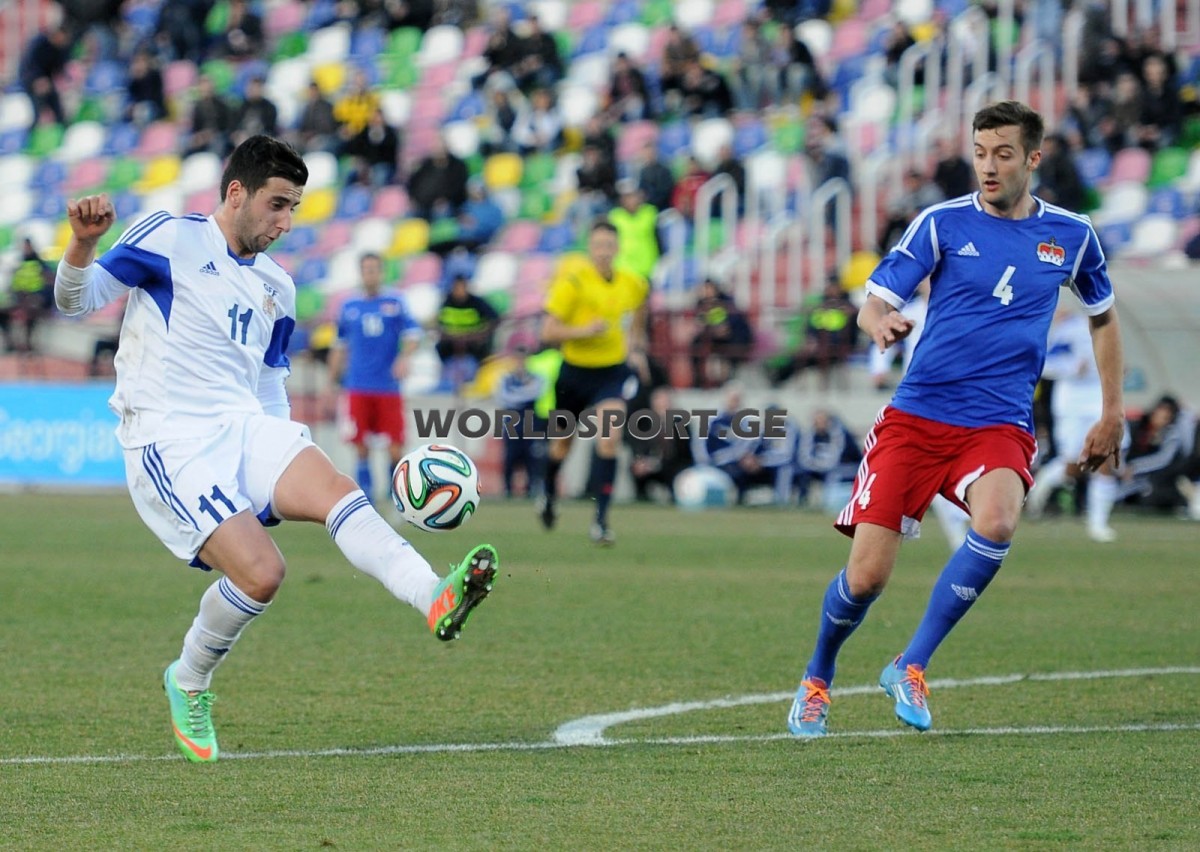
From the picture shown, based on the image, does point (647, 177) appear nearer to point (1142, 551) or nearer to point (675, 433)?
point (675, 433)

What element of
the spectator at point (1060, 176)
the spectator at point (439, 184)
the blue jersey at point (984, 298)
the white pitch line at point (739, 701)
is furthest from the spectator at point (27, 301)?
the blue jersey at point (984, 298)

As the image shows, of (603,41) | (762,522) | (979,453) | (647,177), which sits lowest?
(762,522)

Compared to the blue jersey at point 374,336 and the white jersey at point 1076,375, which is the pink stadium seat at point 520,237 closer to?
the blue jersey at point 374,336

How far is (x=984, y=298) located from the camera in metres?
6.58

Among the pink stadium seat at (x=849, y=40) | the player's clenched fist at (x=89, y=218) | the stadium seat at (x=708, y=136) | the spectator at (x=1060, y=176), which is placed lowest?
the player's clenched fist at (x=89, y=218)

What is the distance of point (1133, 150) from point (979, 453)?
16.2 metres

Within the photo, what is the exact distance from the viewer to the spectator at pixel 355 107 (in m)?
26.2

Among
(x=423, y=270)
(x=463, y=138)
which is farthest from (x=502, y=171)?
(x=423, y=270)

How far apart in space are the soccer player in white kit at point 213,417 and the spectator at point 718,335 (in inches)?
605

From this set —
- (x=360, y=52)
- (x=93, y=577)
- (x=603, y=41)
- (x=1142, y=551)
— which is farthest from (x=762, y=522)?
(x=360, y=52)

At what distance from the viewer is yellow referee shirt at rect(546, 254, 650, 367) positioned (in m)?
14.6

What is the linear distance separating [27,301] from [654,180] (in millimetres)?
Result: 7988

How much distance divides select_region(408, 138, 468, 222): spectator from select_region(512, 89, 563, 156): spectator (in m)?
1.15

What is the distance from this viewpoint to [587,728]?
6.55 meters
